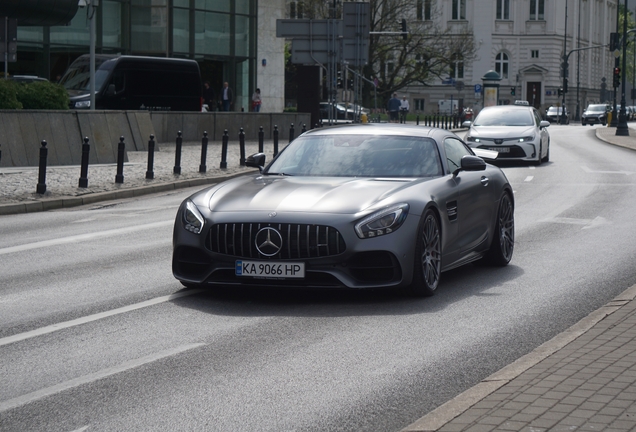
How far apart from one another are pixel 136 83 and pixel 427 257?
27.1 meters

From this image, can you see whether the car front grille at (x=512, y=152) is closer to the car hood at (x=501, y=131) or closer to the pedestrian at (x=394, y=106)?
the car hood at (x=501, y=131)

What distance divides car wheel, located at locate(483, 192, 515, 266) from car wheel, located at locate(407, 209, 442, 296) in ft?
5.81

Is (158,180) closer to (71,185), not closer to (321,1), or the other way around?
(71,185)

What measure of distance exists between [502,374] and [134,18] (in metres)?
42.9

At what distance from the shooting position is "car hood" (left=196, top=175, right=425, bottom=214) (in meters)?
8.78

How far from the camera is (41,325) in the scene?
8055 mm

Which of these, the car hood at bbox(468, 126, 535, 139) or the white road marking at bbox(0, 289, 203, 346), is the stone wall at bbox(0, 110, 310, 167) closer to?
the car hood at bbox(468, 126, 535, 139)

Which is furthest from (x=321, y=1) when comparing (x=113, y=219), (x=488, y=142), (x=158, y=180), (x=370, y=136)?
(x=370, y=136)

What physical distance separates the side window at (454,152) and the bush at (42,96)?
15507 millimetres

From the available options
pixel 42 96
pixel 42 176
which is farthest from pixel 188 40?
pixel 42 176

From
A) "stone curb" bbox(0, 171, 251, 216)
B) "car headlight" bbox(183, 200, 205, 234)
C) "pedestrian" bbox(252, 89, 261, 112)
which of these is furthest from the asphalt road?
"pedestrian" bbox(252, 89, 261, 112)

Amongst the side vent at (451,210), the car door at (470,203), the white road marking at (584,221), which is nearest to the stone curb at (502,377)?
the side vent at (451,210)

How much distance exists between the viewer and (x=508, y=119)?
103 ft

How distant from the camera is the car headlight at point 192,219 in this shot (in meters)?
8.90
